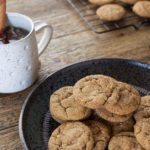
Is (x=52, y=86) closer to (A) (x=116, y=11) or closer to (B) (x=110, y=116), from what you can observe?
(B) (x=110, y=116)

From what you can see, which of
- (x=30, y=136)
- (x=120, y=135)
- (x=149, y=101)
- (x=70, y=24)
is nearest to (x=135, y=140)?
(x=120, y=135)

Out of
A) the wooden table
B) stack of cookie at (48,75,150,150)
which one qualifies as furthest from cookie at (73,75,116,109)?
the wooden table

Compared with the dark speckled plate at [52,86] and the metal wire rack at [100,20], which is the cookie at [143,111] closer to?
the dark speckled plate at [52,86]

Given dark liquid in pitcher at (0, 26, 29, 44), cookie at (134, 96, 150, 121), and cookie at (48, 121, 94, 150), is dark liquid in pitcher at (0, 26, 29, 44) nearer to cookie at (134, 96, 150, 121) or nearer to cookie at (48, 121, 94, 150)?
cookie at (48, 121, 94, 150)

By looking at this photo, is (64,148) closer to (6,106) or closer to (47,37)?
(6,106)

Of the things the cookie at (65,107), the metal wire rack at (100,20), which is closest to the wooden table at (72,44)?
the metal wire rack at (100,20)

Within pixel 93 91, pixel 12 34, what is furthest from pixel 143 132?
pixel 12 34
